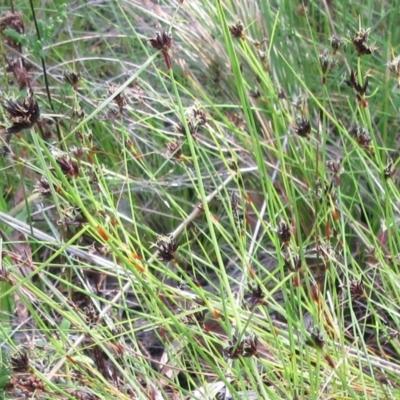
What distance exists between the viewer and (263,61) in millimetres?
1379

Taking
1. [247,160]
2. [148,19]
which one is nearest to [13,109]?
[247,160]

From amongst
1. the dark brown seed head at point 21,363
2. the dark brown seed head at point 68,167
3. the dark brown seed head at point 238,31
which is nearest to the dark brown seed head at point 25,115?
the dark brown seed head at point 68,167

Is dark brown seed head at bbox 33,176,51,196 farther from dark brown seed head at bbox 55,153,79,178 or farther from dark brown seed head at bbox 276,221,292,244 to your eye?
dark brown seed head at bbox 276,221,292,244

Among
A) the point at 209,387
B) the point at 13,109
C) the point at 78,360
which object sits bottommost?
the point at 209,387

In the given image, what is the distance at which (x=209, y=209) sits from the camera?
4.90 ft

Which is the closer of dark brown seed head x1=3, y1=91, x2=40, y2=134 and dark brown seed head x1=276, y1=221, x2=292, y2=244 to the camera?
dark brown seed head x1=3, y1=91, x2=40, y2=134

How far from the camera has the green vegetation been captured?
3.16 feet

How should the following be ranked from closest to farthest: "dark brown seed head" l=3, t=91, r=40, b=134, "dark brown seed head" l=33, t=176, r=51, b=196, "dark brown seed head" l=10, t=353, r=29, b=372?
"dark brown seed head" l=3, t=91, r=40, b=134 → "dark brown seed head" l=10, t=353, r=29, b=372 → "dark brown seed head" l=33, t=176, r=51, b=196

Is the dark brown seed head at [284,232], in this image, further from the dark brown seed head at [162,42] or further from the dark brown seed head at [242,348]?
the dark brown seed head at [162,42]

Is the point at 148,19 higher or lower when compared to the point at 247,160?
higher

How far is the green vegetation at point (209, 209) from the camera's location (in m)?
0.96

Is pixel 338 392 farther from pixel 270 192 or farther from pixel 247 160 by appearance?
pixel 247 160

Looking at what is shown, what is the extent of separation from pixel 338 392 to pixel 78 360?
350mm

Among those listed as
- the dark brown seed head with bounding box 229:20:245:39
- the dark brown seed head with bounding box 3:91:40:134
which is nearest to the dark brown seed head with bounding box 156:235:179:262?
the dark brown seed head with bounding box 3:91:40:134
